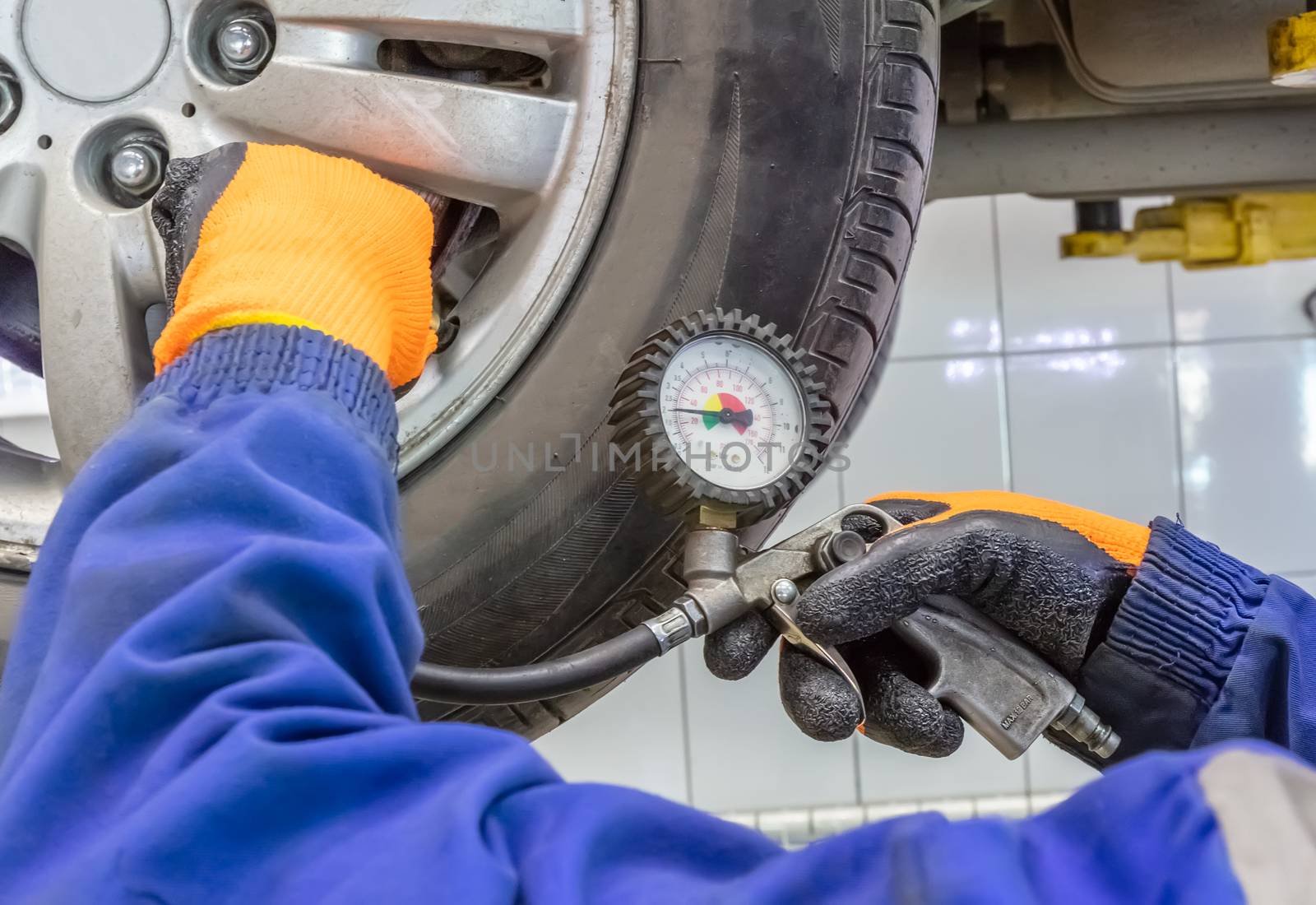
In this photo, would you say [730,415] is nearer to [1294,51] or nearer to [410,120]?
[410,120]

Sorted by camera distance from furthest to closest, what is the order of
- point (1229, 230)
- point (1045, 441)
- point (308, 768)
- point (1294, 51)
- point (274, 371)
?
point (1045, 441)
point (1229, 230)
point (1294, 51)
point (274, 371)
point (308, 768)

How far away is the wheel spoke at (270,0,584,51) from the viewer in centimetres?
85

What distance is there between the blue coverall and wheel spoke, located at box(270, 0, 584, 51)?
1.34 feet

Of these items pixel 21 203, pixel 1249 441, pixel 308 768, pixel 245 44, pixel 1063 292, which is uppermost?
pixel 245 44

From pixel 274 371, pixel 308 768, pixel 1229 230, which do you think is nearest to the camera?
pixel 308 768

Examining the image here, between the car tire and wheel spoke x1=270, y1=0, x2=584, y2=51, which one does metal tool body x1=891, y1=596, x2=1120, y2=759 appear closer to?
the car tire

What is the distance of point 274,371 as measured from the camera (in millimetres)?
548

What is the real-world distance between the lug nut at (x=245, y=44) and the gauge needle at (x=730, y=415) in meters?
0.42

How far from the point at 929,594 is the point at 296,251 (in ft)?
1.56

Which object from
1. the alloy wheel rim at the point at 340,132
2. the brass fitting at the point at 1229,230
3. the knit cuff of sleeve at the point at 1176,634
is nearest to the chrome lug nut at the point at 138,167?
the alloy wheel rim at the point at 340,132

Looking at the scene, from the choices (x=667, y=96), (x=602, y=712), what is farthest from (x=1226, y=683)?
(x=602, y=712)

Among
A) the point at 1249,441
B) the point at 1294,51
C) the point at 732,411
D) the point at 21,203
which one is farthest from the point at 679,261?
the point at 1249,441

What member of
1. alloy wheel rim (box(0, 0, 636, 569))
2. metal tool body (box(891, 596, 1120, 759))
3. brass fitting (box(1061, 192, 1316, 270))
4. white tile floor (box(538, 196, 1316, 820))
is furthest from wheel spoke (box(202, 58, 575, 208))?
white tile floor (box(538, 196, 1316, 820))

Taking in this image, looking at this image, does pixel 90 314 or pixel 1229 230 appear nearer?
pixel 90 314
